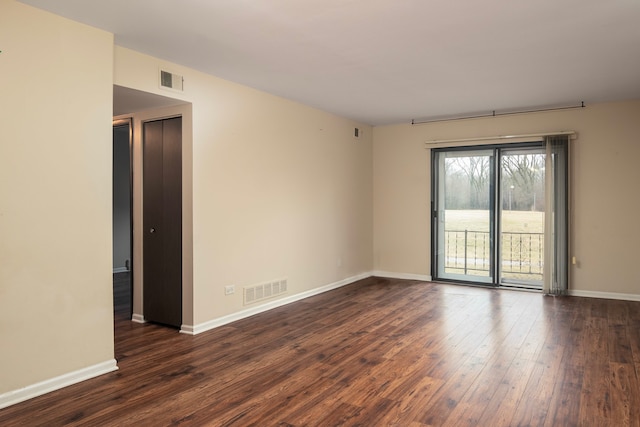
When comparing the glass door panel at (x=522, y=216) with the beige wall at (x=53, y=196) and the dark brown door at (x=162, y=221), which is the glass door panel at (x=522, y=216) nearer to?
the dark brown door at (x=162, y=221)

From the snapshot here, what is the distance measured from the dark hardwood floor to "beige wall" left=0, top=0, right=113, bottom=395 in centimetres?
34

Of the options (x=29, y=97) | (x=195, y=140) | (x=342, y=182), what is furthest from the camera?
(x=342, y=182)

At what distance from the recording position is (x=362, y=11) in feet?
9.66

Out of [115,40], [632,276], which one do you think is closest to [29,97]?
[115,40]

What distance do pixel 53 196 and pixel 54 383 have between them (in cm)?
125

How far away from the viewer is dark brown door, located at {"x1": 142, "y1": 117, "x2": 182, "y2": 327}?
4367 millimetres

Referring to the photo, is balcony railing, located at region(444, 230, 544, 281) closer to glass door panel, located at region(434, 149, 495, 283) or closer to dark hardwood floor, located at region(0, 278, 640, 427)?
glass door panel, located at region(434, 149, 495, 283)

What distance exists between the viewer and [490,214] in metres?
6.48

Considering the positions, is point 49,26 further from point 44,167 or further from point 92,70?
point 44,167

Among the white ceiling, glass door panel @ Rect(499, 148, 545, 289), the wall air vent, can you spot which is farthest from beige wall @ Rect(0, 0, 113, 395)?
glass door panel @ Rect(499, 148, 545, 289)

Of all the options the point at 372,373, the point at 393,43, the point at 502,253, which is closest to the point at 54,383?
the point at 372,373

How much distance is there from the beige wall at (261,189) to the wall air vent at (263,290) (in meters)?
0.08

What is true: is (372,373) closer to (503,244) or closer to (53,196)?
(53,196)

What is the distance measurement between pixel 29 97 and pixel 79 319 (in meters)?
1.53
